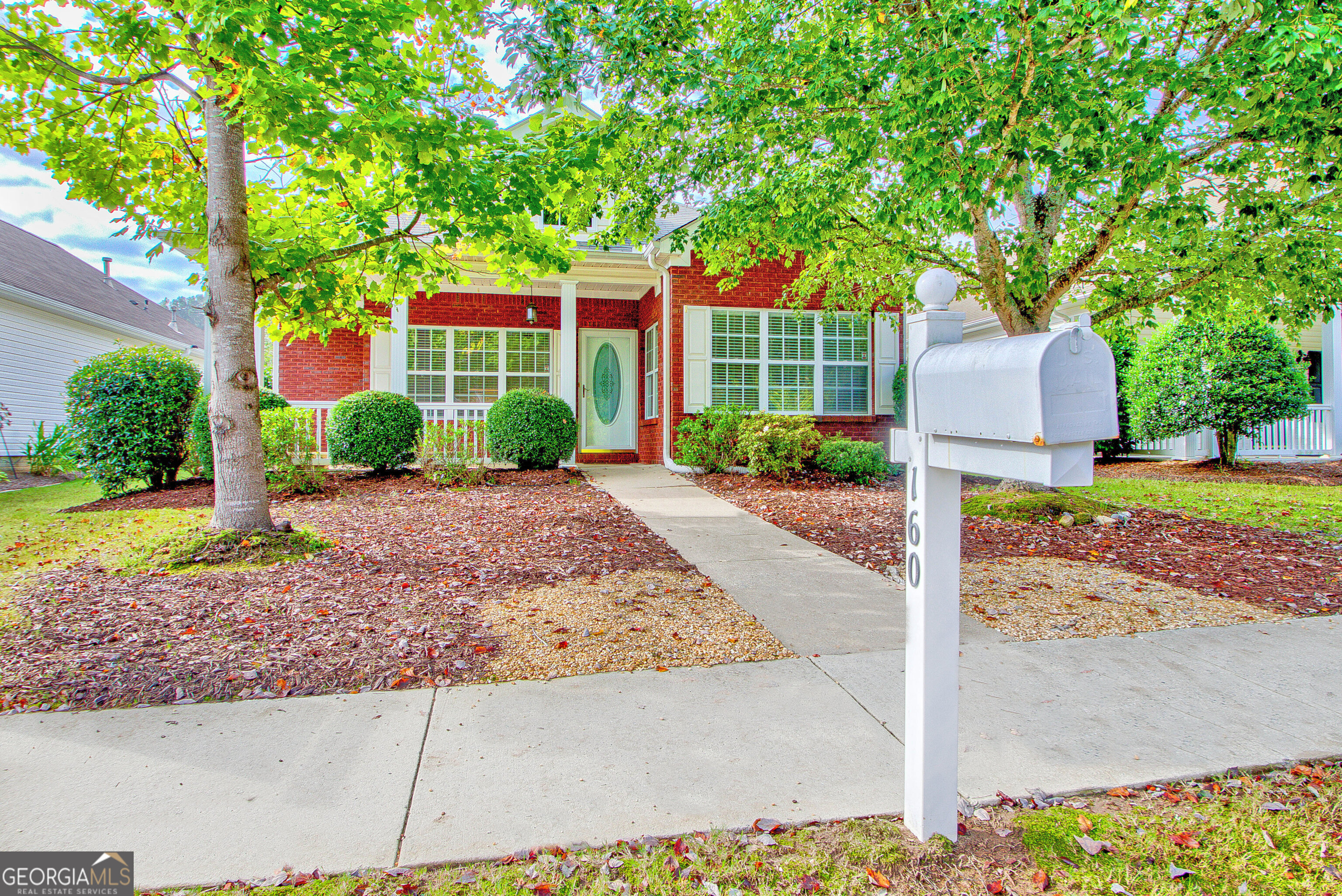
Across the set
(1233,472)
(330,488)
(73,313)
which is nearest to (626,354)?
(330,488)

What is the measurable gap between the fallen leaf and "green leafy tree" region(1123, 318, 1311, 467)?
11.9 meters

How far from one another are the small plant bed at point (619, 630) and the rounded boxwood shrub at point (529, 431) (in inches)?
207

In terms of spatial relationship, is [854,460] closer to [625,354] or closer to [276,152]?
[625,354]

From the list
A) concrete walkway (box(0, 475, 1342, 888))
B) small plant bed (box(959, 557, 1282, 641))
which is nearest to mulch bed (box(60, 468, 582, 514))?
concrete walkway (box(0, 475, 1342, 888))

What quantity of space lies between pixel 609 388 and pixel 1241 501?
9.47m

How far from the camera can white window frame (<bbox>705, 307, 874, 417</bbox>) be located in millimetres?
10883

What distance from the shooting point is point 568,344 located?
35.4 ft

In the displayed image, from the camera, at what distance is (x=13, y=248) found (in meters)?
15.7

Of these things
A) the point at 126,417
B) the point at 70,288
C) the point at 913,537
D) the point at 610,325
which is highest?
the point at 70,288

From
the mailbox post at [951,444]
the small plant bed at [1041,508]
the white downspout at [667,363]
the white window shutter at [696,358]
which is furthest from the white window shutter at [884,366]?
the mailbox post at [951,444]

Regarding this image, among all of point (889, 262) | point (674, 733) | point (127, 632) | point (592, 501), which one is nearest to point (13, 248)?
point (592, 501)

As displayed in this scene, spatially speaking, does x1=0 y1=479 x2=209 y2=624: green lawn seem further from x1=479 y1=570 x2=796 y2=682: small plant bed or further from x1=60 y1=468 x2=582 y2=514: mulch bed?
x1=479 y1=570 x2=796 y2=682: small plant bed

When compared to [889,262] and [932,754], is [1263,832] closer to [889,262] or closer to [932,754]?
[932,754]

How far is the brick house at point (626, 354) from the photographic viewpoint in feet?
35.2
